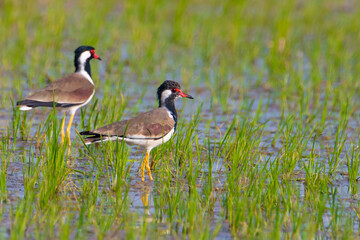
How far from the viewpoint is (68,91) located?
8539mm

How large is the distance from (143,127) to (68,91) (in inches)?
71.9

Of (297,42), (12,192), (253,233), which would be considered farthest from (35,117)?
(297,42)

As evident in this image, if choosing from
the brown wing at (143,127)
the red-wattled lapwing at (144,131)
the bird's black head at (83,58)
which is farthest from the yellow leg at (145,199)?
the bird's black head at (83,58)

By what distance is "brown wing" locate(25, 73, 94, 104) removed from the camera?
326 inches

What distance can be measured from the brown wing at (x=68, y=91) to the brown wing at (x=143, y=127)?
1.49m

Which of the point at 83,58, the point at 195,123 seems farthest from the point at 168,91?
the point at 83,58

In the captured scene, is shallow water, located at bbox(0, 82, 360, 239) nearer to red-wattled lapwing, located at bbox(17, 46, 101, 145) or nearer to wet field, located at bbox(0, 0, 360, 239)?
wet field, located at bbox(0, 0, 360, 239)

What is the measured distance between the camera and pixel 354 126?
31.0 feet

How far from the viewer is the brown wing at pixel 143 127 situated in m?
6.93

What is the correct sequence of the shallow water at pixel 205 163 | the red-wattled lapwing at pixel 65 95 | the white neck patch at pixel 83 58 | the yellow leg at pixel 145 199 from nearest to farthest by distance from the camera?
1. the shallow water at pixel 205 163
2. the yellow leg at pixel 145 199
3. the red-wattled lapwing at pixel 65 95
4. the white neck patch at pixel 83 58

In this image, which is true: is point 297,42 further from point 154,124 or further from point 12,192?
point 12,192

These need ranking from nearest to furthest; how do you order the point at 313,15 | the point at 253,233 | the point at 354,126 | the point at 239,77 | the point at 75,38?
the point at 253,233 → the point at 354,126 → the point at 239,77 → the point at 75,38 → the point at 313,15

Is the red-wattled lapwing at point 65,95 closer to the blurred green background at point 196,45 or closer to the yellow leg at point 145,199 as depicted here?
the blurred green background at point 196,45

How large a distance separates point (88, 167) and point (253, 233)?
270 centimetres
